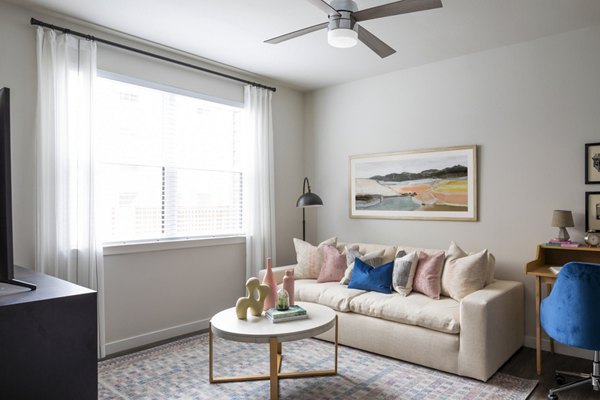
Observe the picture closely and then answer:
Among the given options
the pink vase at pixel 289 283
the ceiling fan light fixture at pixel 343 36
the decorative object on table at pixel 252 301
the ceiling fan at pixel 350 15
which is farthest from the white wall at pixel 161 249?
the ceiling fan light fixture at pixel 343 36

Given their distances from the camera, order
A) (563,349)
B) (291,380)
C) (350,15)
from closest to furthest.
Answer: (350,15) → (291,380) → (563,349)

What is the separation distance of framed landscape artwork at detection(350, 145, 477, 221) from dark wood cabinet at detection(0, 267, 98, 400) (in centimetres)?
337

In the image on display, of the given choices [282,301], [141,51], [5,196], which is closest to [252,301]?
[282,301]

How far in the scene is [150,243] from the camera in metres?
3.77

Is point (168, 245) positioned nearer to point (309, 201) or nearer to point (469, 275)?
point (309, 201)

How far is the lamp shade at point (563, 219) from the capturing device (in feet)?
10.8

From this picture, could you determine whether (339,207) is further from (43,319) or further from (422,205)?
(43,319)

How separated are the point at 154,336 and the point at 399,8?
3.29 m

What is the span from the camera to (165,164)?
13.0 feet

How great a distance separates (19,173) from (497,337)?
145 inches

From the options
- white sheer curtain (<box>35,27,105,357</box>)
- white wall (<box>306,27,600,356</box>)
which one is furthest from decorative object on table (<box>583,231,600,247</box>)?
white sheer curtain (<box>35,27,105,357</box>)

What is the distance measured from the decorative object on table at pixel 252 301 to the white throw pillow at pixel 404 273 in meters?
1.30

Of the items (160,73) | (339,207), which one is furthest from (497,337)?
(160,73)

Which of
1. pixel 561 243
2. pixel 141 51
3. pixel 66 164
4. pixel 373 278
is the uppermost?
pixel 141 51
